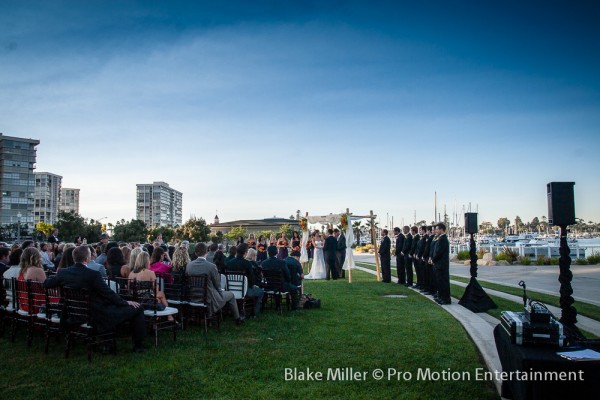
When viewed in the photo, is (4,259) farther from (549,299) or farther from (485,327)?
(549,299)

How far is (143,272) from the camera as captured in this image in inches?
326

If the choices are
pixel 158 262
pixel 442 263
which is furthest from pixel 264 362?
pixel 442 263

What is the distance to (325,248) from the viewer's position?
21438 mm

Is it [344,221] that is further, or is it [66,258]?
[344,221]

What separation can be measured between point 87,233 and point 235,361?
60.3m

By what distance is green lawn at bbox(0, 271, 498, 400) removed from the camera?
534 centimetres

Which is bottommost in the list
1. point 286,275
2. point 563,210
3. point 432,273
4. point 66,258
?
point 432,273

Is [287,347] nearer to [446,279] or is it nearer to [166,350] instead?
[166,350]

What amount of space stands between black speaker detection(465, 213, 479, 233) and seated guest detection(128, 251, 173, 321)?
8.38m

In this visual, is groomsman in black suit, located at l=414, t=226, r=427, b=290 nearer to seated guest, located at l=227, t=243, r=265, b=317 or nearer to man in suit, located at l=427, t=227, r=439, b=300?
man in suit, located at l=427, t=227, r=439, b=300

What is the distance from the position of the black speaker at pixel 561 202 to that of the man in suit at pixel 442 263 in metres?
5.38

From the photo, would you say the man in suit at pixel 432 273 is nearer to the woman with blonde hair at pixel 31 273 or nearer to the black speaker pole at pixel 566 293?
the black speaker pole at pixel 566 293

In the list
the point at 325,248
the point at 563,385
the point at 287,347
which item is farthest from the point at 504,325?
the point at 325,248

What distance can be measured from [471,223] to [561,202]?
5.37 meters
